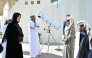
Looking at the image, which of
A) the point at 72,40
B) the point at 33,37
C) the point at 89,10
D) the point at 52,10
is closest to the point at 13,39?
the point at 72,40

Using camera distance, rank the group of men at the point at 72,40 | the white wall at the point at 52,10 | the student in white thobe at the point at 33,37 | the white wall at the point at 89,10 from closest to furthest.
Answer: the group of men at the point at 72,40 < the student in white thobe at the point at 33,37 < the white wall at the point at 89,10 < the white wall at the point at 52,10

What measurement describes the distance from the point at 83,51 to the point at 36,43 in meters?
3.51

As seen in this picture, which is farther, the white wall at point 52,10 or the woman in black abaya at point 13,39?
the white wall at point 52,10

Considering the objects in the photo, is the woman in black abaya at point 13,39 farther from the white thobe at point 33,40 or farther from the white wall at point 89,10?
the white wall at point 89,10

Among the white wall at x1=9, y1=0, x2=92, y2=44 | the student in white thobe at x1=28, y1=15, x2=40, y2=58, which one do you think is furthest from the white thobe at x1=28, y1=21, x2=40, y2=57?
the white wall at x1=9, y1=0, x2=92, y2=44

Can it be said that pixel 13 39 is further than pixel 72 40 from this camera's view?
No

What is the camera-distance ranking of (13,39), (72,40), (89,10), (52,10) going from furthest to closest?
1. (52,10)
2. (89,10)
3. (72,40)
4. (13,39)

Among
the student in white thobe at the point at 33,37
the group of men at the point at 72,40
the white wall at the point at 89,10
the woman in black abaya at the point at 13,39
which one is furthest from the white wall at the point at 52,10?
the woman in black abaya at the point at 13,39

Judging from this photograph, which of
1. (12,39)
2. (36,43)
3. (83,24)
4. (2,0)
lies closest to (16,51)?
(12,39)

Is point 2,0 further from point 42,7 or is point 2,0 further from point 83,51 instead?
point 83,51

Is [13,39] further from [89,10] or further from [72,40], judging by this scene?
[89,10]

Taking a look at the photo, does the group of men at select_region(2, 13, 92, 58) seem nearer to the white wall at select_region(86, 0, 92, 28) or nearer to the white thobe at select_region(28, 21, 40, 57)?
the white thobe at select_region(28, 21, 40, 57)

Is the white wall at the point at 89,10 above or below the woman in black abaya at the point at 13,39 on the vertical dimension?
above

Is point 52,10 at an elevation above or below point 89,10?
above
